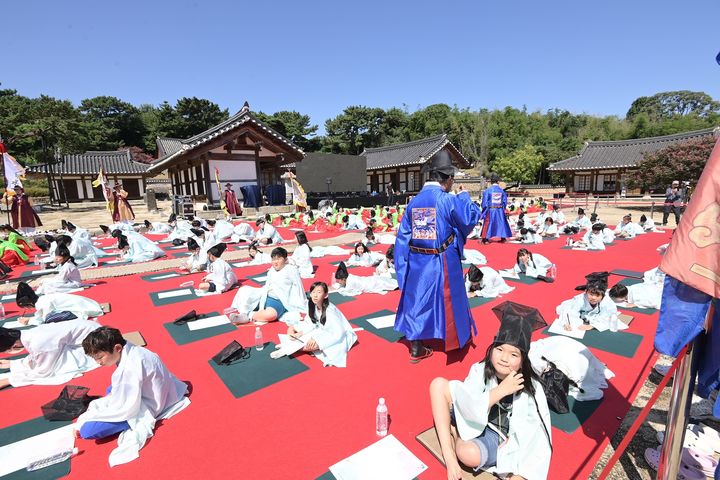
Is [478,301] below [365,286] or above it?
below

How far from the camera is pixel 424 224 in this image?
11.5 ft

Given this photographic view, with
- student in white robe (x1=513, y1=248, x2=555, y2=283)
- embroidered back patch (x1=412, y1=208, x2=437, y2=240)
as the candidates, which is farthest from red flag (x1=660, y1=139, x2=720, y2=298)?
student in white robe (x1=513, y1=248, x2=555, y2=283)

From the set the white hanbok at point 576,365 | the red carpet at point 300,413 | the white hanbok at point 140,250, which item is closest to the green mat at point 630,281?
the red carpet at point 300,413

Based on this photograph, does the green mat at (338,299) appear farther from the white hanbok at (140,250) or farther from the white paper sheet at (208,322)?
the white hanbok at (140,250)

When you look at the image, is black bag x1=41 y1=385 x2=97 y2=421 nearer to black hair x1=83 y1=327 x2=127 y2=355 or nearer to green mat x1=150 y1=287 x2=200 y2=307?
black hair x1=83 y1=327 x2=127 y2=355

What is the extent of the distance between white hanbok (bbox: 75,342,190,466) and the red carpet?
0.36ft

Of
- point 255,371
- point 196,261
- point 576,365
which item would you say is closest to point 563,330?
point 576,365

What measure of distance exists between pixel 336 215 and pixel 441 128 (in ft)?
115

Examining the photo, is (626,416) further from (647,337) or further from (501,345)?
(647,337)

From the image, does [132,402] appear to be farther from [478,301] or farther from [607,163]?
[607,163]

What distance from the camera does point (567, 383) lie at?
2885 mm

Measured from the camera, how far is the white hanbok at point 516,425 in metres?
2.03

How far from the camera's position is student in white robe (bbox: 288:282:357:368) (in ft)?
12.0

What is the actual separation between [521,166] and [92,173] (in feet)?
121
